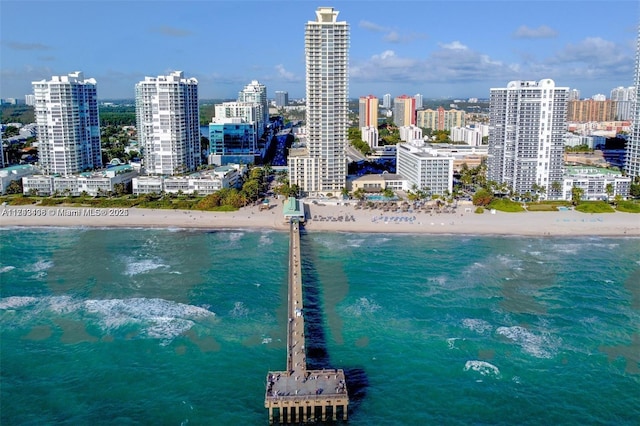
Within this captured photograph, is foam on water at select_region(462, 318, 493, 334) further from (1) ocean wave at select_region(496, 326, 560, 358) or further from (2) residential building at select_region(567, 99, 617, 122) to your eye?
(2) residential building at select_region(567, 99, 617, 122)

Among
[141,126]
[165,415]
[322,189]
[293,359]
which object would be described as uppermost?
[141,126]

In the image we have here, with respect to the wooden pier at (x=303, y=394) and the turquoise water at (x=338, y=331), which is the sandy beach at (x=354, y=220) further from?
the wooden pier at (x=303, y=394)

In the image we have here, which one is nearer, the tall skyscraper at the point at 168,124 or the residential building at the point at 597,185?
the residential building at the point at 597,185

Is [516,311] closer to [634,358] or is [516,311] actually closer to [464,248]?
[634,358]

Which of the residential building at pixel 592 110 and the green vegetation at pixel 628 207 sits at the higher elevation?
the residential building at pixel 592 110

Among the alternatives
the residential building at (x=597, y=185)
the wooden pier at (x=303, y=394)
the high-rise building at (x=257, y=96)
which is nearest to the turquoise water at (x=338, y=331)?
the wooden pier at (x=303, y=394)

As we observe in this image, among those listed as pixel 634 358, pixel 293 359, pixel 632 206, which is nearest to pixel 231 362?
pixel 293 359
